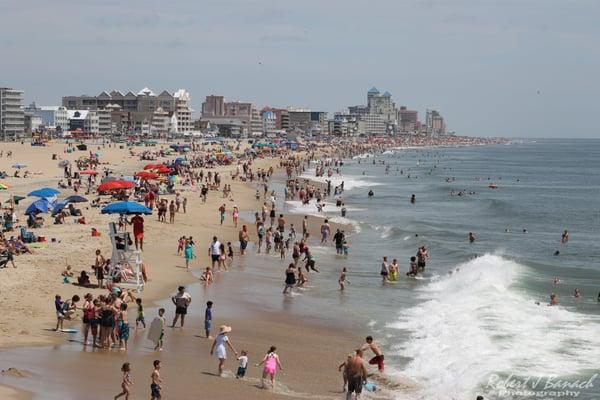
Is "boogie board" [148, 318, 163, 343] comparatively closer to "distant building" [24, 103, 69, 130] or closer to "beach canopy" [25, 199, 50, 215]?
"beach canopy" [25, 199, 50, 215]

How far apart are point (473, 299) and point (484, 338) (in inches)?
177

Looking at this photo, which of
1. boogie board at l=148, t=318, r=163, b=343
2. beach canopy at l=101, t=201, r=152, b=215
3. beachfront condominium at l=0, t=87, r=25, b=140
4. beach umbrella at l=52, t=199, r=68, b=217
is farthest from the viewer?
beachfront condominium at l=0, t=87, r=25, b=140

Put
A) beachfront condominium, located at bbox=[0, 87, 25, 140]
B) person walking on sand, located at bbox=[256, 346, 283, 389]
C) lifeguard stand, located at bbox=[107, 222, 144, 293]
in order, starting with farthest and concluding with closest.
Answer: beachfront condominium, located at bbox=[0, 87, 25, 140], lifeguard stand, located at bbox=[107, 222, 144, 293], person walking on sand, located at bbox=[256, 346, 283, 389]

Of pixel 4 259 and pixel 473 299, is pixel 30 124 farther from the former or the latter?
pixel 473 299

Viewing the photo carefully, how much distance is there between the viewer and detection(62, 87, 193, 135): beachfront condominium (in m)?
168

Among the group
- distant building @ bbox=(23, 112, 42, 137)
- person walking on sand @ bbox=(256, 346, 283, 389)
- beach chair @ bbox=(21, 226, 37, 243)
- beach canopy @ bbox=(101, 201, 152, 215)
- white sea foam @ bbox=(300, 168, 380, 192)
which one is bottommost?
white sea foam @ bbox=(300, 168, 380, 192)

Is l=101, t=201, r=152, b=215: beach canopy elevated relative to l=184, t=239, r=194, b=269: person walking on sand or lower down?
elevated

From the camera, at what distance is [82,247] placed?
23.6 metres

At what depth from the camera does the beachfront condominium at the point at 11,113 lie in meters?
142

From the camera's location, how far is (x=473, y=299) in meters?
21.6

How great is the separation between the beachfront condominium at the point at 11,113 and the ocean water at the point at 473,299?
108m

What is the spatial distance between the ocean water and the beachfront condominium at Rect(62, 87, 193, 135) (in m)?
125

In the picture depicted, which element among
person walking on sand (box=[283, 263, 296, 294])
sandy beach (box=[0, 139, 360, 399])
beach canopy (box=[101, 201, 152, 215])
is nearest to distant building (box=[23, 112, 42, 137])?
sandy beach (box=[0, 139, 360, 399])

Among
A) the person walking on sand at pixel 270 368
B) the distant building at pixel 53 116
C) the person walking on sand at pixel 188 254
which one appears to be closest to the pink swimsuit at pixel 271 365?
the person walking on sand at pixel 270 368
